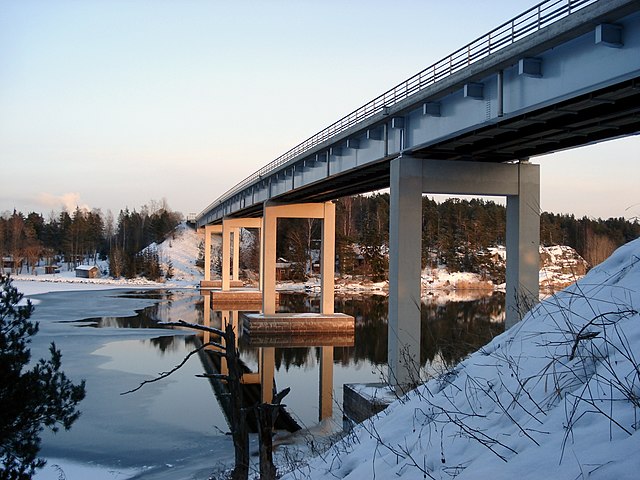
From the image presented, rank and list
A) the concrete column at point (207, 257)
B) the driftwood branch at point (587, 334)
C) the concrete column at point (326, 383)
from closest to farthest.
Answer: the driftwood branch at point (587, 334), the concrete column at point (326, 383), the concrete column at point (207, 257)

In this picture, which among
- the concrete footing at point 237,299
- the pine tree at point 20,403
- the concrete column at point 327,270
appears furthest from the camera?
the concrete footing at point 237,299

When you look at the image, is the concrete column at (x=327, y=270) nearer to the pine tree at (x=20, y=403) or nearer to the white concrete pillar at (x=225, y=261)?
the white concrete pillar at (x=225, y=261)

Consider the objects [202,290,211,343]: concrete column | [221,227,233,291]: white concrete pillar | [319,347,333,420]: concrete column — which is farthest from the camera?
[221,227,233,291]: white concrete pillar

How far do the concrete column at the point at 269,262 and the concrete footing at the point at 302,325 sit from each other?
2.44 meters

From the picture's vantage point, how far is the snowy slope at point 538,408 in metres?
3.52

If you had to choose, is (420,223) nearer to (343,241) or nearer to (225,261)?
(225,261)

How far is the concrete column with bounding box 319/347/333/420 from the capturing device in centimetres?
1973

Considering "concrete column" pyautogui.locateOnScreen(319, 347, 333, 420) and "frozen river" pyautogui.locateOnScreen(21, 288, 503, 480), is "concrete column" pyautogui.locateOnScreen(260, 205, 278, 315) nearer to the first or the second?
"frozen river" pyautogui.locateOnScreen(21, 288, 503, 480)

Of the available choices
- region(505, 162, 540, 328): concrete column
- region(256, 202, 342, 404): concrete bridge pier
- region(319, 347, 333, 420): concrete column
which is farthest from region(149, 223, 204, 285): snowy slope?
region(505, 162, 540, 328): concrete column

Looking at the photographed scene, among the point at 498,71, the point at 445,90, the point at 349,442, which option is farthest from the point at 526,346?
the point at 445,90

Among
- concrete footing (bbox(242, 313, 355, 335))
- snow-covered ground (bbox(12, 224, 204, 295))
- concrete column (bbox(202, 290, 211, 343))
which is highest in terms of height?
snow-covered ground (bbox(12, 224, 204, 295))

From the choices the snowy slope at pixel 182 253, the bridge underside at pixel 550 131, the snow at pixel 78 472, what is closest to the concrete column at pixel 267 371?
the snow at pixel 78 472

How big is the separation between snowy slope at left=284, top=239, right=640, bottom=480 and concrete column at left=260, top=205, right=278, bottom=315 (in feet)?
106

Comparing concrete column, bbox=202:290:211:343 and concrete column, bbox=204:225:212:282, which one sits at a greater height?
concrete column, bbox=204:225:212:282
